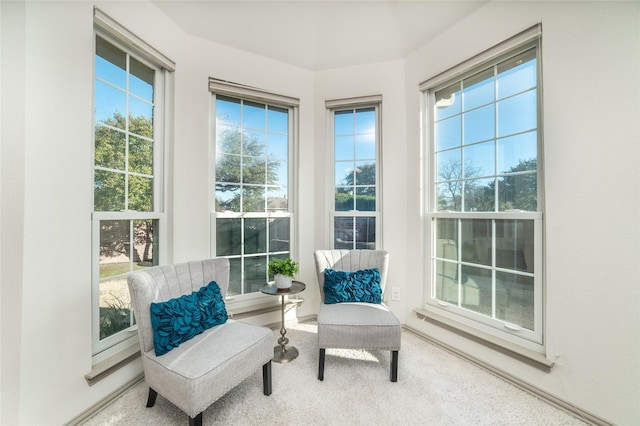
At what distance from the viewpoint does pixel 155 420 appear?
149cm

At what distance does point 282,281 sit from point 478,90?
2.35 meters

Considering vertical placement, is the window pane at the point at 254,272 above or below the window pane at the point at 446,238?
below

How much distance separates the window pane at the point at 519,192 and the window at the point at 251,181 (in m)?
1.96

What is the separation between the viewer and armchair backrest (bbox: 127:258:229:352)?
1.47 m

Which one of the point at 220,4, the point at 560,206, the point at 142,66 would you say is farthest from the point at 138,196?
the point at 560,206

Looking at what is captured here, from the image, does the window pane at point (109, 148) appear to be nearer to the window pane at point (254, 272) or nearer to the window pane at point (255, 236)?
the window pane at point (255, 236)

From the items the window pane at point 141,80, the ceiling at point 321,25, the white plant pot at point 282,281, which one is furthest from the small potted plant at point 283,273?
the ceiling at point 321,25

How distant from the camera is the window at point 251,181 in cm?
253

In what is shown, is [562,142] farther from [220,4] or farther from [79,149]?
[79,149]

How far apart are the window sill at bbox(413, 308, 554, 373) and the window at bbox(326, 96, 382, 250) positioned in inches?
34.9

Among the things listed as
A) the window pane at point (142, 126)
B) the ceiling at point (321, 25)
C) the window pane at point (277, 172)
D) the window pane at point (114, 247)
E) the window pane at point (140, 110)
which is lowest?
the window pane at point (114, 247)

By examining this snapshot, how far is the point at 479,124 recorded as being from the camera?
2.16 meters

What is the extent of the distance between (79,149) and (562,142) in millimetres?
2993

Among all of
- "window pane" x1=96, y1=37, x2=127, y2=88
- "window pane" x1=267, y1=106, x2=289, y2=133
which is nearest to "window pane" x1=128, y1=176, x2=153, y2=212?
"window pane" x1=96, y1=37, x2=127, y2=88
